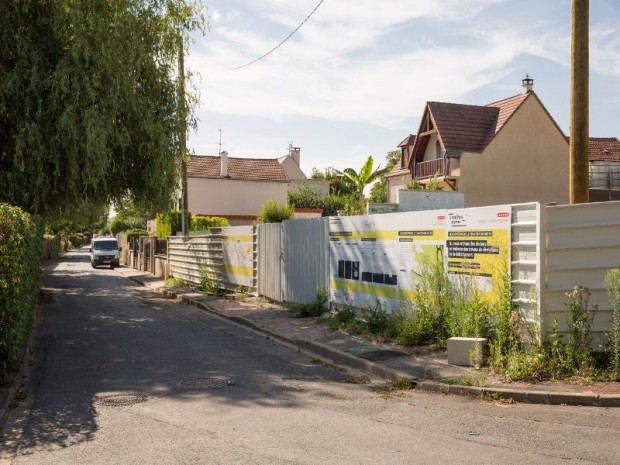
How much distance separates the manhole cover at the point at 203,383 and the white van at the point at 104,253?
3465cm

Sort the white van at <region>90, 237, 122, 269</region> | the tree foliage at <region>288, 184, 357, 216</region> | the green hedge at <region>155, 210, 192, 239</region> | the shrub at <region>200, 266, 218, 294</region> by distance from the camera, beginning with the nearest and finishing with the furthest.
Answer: the shrub at <region>200, 266, 218, 294</region>, the green hedge at <region>155, 210, 192, 239</region>, the white van at <region>90, 237, 122, 269</region>, the tree foliage at <region>288, 184, 357, 216</region>

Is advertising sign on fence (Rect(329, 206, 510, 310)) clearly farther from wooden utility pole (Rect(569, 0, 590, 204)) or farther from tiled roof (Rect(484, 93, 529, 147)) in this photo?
tiled roof (Rect(484, 93, 529, 147))

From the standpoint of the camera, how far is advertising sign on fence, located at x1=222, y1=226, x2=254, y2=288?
1897 cm

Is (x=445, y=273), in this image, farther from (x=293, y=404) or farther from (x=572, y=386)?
(x=293, y=404)


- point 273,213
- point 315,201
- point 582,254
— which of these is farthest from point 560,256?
point 315,201

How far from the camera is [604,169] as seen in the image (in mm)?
37812

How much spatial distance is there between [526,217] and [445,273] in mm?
1892

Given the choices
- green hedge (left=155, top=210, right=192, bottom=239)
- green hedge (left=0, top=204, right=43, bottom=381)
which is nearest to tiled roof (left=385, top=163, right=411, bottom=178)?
green hedge (left=155, top=210, right=192, bottom=239)

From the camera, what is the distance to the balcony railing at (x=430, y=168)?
34.5 meters

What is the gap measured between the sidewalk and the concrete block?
0.43 ft

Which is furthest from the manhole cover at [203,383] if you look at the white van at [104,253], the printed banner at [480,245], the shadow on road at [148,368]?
the white van at [104,253]

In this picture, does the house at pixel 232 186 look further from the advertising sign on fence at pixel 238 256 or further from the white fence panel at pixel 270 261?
the white fence panel at pixel 270 261

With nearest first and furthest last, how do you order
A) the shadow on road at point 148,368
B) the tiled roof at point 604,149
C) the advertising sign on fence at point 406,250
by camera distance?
the shadow on road at point 148,368, the advertising sign on fence at point 406,250, the tiled roof at point 604,149

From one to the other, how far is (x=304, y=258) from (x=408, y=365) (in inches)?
261
